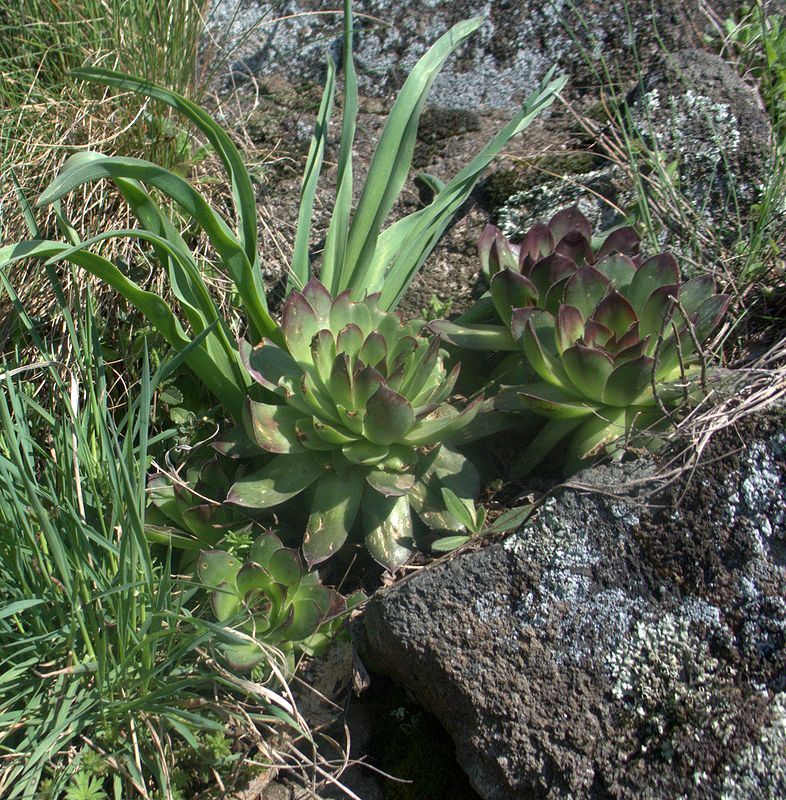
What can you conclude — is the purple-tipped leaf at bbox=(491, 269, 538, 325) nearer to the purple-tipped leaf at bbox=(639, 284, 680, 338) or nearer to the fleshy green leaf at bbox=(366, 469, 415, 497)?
the purple-tipped leaf at bbox=(639, 284, 680, 338)

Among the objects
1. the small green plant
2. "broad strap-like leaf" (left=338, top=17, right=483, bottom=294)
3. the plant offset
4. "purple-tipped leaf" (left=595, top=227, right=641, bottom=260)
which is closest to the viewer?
the small green plant

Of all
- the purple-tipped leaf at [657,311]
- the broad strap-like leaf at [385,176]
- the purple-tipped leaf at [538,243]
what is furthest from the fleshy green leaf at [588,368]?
the broad strap-like leaf at [385,176]

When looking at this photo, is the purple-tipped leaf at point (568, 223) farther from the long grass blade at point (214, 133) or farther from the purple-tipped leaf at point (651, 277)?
the long grass blade at point (214, 133)

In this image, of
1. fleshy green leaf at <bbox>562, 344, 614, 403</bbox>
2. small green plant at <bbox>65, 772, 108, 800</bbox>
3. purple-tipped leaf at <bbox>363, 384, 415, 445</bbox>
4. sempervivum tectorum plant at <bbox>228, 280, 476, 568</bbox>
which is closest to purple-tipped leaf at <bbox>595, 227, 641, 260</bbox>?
fleshy green leaf at <bbox>562, 344, 614, 403</bbox>

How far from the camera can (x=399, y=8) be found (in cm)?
268

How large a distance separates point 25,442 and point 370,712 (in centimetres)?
89

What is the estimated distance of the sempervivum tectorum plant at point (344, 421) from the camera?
1711 mm

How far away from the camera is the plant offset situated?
1469 millimetres

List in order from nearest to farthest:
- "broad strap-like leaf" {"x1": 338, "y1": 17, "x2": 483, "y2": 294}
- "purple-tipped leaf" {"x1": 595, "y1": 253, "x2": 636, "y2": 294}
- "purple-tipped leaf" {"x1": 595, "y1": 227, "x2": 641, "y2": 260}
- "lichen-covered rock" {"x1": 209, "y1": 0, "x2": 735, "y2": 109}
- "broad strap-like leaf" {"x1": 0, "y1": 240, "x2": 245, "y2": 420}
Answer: "broad strap-like leaf" {"x1": 0, "y1": 240, "x2": 245, "y2": 420} < "purple-tipped leaf" {"x1": 595, "y1": 253, "x2": 636, "y2": 294} < "purple-tipped leaf" {"x1": 595, "y1": 227, "x2": 641, "y2": 260} < "broad strap-like leaf" {"x1": 338, "y1": 17, "x2": 483, "y2": 294} < "lichen-covered rock" {"x1": 209, "y1": 0, "x2": 735, "y2": 109}

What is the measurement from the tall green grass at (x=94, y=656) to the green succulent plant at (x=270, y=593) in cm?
9

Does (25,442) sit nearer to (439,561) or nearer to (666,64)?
(439,561)

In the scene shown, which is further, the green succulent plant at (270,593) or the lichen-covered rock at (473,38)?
the lichen-covered rock at (473,38)

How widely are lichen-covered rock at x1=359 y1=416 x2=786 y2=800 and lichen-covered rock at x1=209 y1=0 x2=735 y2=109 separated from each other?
1455 millimetres

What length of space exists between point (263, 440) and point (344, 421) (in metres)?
0.18
